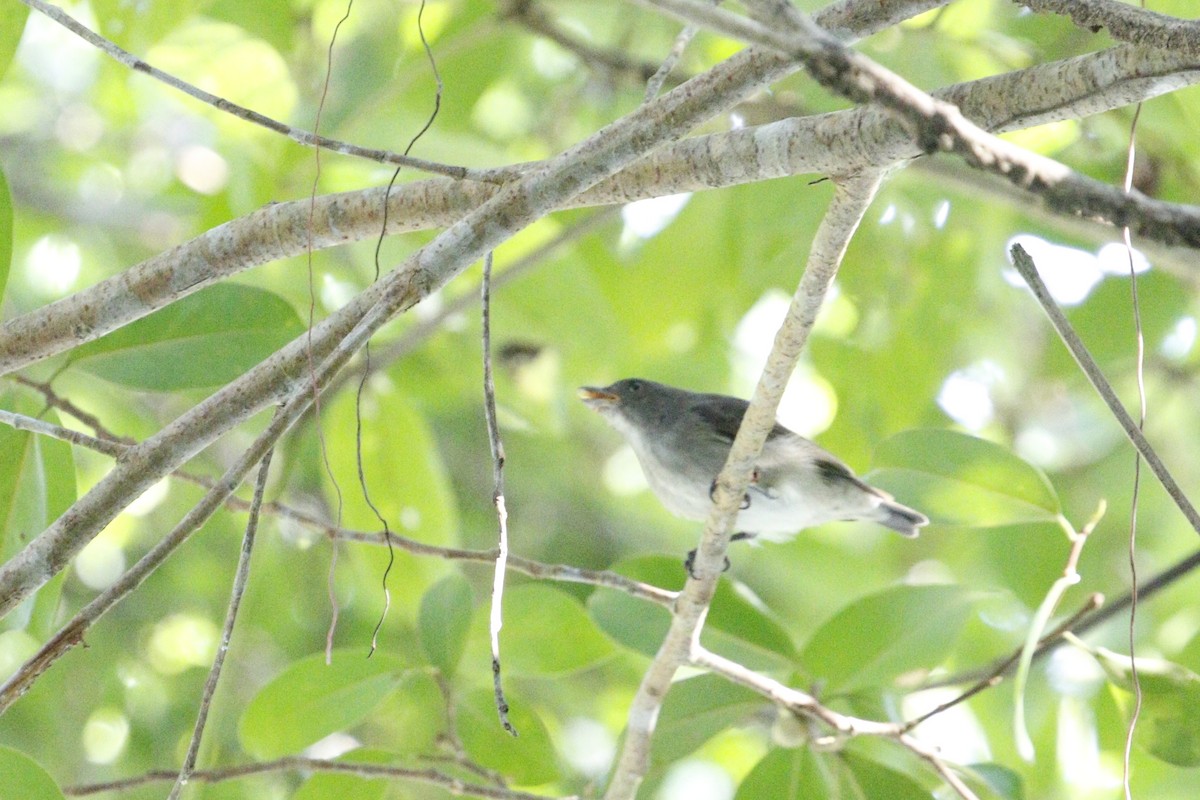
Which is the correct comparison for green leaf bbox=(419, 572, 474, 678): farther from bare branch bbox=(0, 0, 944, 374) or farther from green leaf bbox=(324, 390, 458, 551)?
bare branch bbox=(0, 0, 944, 374)

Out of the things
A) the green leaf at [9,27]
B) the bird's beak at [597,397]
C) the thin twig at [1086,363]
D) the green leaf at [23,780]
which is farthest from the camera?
the bird's beak at [597,397]

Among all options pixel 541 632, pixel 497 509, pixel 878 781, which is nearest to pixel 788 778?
pixel 878 781

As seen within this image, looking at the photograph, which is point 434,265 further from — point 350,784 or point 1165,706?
point 1165,706

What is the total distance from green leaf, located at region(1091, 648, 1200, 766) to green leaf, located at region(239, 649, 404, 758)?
1.68m

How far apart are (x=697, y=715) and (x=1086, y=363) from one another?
1493mm

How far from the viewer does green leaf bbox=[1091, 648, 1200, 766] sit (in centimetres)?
251

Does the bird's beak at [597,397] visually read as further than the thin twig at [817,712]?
Yes

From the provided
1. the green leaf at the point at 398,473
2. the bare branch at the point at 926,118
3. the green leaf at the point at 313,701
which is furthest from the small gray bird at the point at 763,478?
the bare branch at the point at 926,118

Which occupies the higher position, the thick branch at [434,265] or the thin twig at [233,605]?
the thick branch at [434,265]

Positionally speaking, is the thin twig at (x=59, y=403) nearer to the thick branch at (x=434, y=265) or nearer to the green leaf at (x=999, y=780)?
the thick branch at (x=434, y=265)

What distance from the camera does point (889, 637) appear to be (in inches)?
112

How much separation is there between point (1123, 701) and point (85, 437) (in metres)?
2.36

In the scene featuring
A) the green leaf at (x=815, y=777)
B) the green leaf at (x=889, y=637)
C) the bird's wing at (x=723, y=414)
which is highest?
the bird's wing at (x=723, y=414)

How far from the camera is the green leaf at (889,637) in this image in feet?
9.32
